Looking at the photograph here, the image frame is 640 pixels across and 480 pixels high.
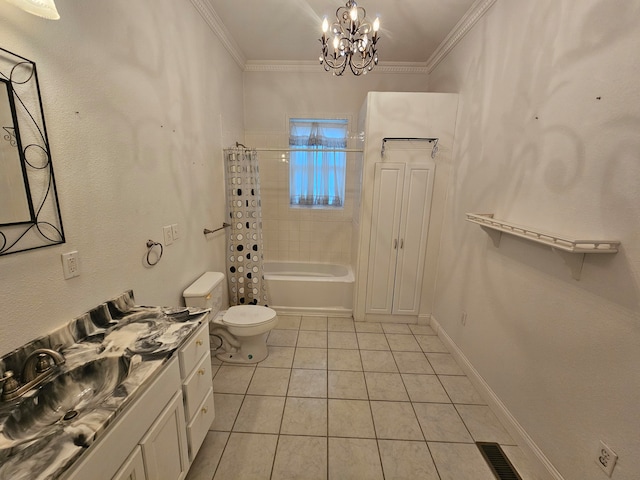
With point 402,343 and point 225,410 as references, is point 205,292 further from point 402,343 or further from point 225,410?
point 402,343

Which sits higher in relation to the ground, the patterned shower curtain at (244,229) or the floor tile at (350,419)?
the patterned shower curtain at (244,229)

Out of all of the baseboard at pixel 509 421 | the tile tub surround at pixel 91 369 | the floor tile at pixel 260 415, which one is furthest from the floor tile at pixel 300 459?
the baseboard at pixel 509 421

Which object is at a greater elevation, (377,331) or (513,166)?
(513,166)

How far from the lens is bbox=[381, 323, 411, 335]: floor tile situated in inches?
114

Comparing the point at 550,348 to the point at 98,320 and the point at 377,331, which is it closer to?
the point at 377,331

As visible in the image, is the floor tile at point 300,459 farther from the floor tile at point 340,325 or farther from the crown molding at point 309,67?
the crown molding at point 309,67

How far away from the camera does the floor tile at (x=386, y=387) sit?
1.99 metres

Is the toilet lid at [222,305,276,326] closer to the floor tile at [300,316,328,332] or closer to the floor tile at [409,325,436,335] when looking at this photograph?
the floor tile at [300,316,328,332]

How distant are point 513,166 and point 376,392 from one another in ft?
5.97

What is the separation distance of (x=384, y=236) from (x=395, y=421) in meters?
1.62

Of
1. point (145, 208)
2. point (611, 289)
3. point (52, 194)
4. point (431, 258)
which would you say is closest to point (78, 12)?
point (52, 194)

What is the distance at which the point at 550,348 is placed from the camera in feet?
4.62

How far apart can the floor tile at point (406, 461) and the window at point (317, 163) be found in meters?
2.62

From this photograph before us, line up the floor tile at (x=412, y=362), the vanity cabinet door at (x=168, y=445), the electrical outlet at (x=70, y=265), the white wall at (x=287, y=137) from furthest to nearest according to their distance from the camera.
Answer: the white wall at (x=287, y=137) → the floor tile at (x=412, y=362) → the electrical outlet at (x=70, y=265) → the vanity cabinet door at (x=168, y=445)
